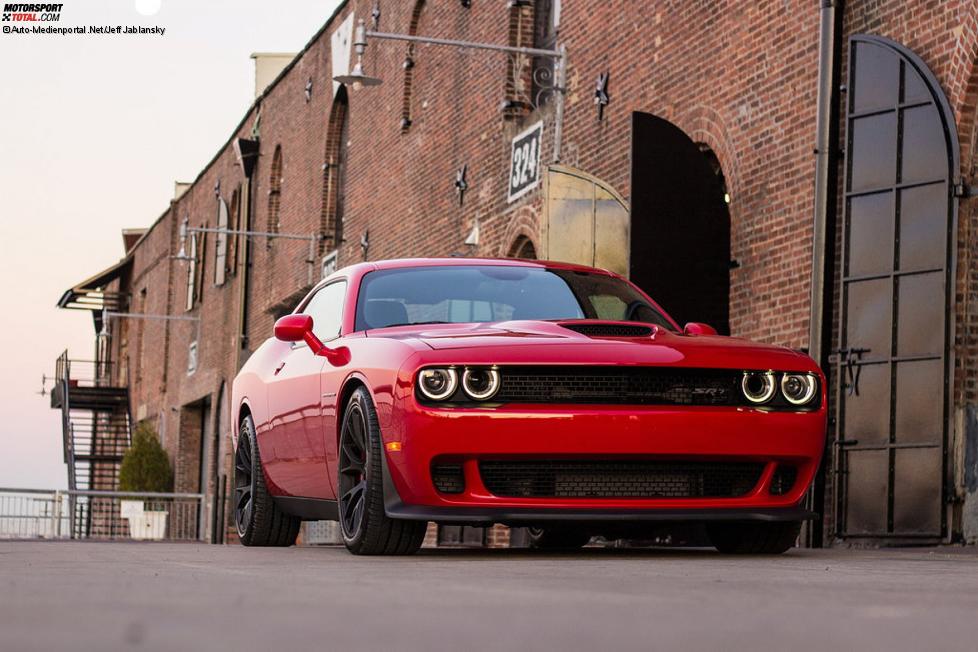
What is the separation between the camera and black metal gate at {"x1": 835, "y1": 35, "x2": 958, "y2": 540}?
10789 mm

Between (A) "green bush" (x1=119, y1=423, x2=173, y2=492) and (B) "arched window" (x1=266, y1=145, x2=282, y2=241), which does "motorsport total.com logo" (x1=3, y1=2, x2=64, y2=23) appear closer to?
(B) "arched window" (x1=266, y1=145, x2=282, y2=241)

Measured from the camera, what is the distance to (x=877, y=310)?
11.4 m

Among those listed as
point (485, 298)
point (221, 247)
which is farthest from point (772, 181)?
point (221, 247)

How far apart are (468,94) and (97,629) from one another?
1847 cm

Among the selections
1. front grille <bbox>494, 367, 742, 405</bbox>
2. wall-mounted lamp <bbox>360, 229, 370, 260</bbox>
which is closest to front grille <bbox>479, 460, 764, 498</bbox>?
front grille <bbox>494, 367, 742, 405</bbox>

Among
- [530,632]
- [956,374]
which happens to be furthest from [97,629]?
[956,374]

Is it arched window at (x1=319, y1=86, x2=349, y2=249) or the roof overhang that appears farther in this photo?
the roof overhang

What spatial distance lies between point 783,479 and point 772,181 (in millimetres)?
6349

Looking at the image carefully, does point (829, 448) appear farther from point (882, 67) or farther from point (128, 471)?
point (128, 471)

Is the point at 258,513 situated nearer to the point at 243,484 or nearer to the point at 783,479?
the point at 243,484

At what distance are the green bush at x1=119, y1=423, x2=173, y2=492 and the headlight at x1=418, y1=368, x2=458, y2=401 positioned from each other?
3394 centimetres

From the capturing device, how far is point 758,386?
6918 mm

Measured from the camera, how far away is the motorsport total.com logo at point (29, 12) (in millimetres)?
25328

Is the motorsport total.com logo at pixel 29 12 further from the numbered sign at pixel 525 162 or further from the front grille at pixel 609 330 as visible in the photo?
the front grille at pixel 609 330
